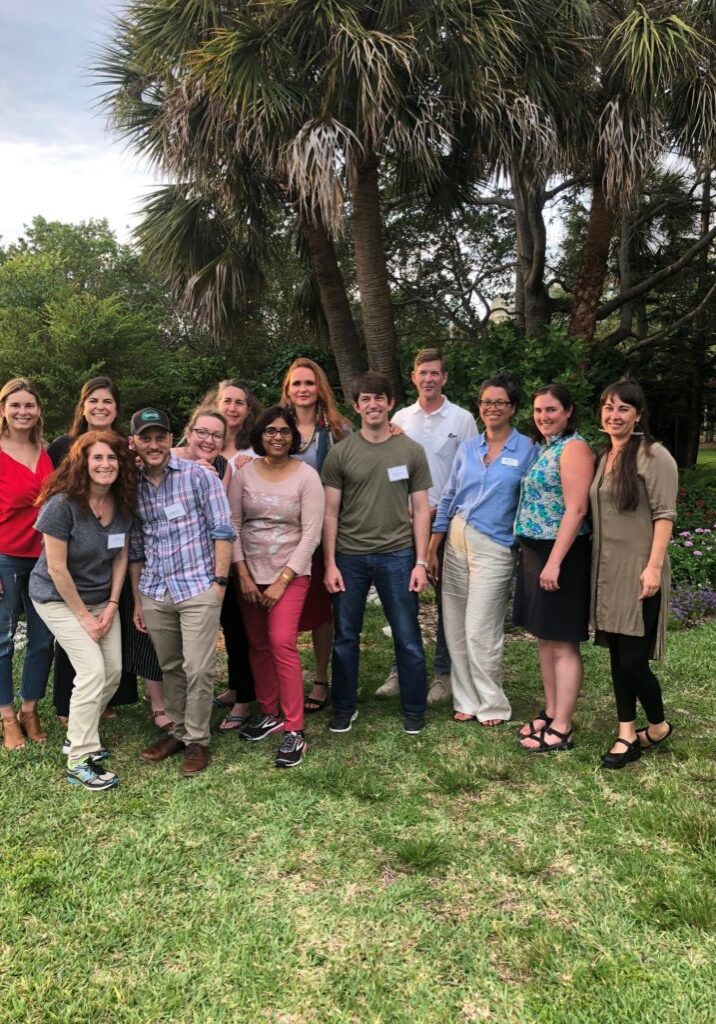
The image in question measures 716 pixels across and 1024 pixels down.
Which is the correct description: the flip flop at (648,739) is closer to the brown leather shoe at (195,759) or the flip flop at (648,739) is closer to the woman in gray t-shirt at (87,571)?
the brown leather shoe at (195,759)

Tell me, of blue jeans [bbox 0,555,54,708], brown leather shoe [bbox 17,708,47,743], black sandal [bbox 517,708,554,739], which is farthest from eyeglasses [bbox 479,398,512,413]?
brown leather shoe [bbox 17,708,47,743]

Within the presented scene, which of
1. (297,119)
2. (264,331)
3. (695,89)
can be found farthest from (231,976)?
(264,331)

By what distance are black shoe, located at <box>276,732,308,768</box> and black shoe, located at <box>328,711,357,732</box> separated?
312 millimetres

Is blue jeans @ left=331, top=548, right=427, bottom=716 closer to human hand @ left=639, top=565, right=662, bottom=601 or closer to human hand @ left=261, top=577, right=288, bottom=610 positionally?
human hand @ left=261, top=577, right=288, bottom=610

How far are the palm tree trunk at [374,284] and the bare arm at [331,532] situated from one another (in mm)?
4585

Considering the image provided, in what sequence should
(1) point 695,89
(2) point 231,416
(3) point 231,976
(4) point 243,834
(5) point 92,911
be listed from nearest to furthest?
(3) point 231,976 < (5) point 92,911 < (4) point 243,834 < (2) point 231,416 < (1) point 695,89

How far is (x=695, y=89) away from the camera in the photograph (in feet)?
26.4

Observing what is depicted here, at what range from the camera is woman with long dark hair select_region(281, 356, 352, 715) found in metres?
3.97

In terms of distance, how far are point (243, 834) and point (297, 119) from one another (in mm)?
6836

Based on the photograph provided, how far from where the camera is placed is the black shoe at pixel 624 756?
340 centimetres

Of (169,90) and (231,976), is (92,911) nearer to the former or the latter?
(231,976)

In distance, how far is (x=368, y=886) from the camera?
2.57 meters

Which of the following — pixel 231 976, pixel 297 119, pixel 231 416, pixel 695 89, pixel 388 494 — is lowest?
pixel 231 976

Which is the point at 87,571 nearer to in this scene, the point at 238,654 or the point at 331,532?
the point at 238,654
